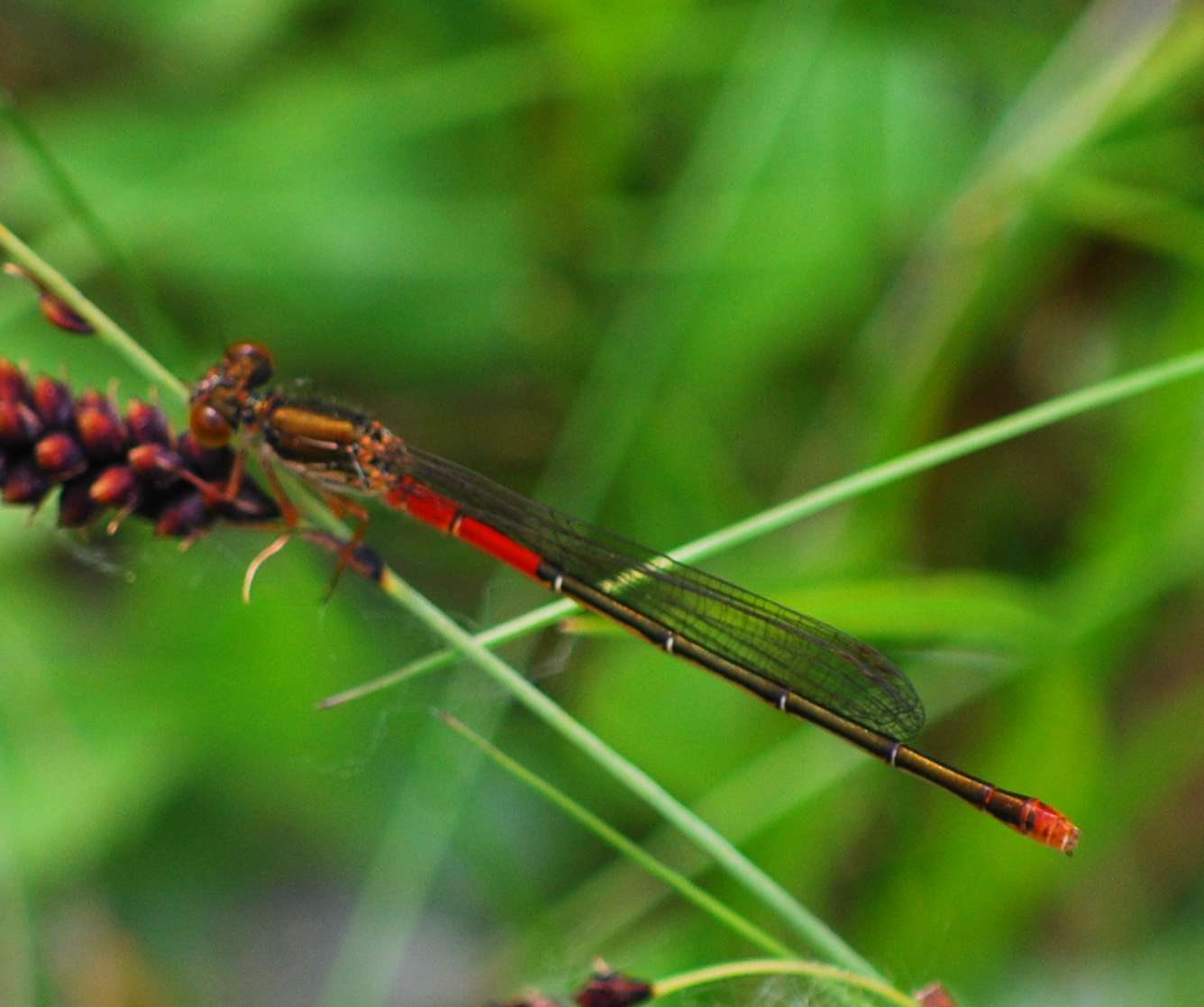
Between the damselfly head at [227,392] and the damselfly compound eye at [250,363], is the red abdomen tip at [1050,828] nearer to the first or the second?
the damselfly head at [227,392]

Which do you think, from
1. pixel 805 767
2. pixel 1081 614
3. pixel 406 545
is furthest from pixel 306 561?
pixel 1081 614

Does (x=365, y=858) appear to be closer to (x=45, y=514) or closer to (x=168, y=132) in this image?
(x=45, y=514)

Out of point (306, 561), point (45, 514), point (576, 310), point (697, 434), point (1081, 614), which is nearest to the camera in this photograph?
point (45, 514)

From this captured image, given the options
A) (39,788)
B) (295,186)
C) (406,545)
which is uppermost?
(295,186)

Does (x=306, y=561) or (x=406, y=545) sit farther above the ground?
(x=406, y=545)

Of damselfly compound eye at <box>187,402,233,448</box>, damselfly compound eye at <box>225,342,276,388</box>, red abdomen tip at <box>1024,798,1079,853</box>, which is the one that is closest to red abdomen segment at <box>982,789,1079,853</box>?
red abdomen tip at <box>1024,798,1079,853</box>

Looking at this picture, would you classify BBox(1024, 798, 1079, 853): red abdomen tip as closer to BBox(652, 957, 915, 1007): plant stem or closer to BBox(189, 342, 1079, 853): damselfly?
BBox(189, 342, 1079, 853): damselfly

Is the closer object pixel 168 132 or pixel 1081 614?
pixel 1081 614

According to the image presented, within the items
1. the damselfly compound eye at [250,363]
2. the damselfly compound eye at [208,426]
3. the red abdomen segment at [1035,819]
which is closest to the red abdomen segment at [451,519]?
the damselfly compound eye at [250,363]
